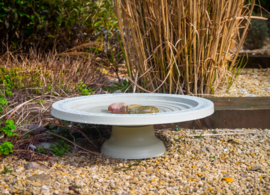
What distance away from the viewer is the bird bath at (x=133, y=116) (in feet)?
4.68

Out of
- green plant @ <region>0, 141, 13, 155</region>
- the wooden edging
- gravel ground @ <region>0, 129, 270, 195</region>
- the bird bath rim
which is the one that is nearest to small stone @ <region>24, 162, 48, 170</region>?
gravel ground @ <region>0, 129, 270, 195</region>

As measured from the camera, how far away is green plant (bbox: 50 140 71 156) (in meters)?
1.71

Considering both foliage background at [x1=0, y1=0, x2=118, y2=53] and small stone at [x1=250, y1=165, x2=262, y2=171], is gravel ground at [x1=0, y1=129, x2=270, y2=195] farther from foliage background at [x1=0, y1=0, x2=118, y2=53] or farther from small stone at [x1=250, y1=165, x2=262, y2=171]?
foliage background at [x1=0, y1=0, x2=118, y2=53]

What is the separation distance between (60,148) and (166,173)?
2.15ft

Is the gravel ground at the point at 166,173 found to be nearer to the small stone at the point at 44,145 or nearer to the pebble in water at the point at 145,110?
the small stone at the point at 44,145

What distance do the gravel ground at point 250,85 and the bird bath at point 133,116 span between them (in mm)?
919

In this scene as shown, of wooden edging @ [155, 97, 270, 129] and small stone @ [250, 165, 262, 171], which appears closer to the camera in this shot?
small stone @ [250, 165, 262, 171]

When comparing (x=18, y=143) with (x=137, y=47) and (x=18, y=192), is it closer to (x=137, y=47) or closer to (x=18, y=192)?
(x=18, y=192)

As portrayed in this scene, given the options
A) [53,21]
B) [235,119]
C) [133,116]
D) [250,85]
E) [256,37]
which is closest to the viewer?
[133,116]

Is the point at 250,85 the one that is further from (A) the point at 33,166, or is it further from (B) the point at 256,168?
(A) the point at 33,166

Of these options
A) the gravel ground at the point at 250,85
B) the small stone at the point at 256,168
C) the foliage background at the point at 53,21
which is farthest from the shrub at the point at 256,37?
the small stone at the point at 256,168

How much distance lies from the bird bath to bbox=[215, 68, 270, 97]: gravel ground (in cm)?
92

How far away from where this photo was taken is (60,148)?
1.79 meters

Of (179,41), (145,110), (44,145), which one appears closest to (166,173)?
(145,110)
